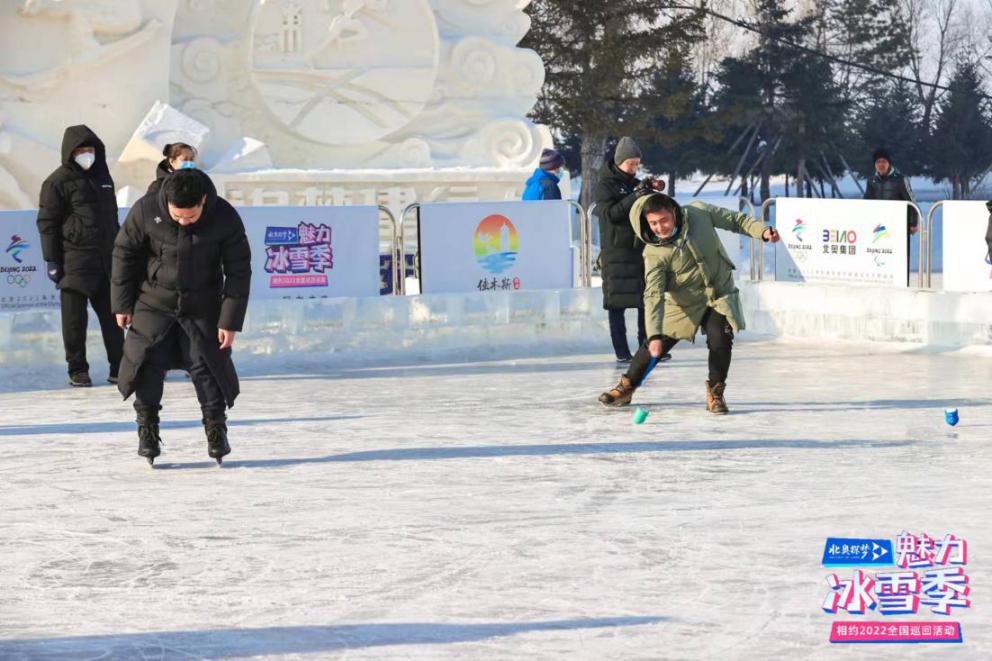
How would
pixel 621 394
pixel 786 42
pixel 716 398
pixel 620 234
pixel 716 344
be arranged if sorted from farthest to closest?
1. pixel 786 42
2. pixel 620 234
3. pixel 621 394
4. pixel 716 398
5. pixel 716 344

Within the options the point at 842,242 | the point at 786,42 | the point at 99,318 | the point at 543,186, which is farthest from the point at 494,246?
the point at 786,42

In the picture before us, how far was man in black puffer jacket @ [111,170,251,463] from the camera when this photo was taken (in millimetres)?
7781

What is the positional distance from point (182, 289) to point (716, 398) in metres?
3.31

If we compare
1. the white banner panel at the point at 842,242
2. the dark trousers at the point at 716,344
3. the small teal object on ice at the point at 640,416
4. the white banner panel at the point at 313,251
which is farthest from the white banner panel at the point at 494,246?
the small teal object on ice at the point at 640,416

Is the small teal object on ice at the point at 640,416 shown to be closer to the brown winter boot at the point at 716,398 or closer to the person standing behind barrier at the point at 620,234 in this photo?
the brown winter boot at the point at 716,398

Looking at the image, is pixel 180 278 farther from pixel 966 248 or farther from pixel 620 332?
pixel 966 248

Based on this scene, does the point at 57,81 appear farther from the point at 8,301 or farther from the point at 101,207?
the point at 101,207

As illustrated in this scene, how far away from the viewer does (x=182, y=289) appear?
7812mm

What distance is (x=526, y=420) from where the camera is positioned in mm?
9703

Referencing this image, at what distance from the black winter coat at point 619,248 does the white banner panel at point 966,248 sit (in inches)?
120

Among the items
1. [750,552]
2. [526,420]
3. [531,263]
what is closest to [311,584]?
[750,552]

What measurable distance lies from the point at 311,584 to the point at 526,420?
402cm

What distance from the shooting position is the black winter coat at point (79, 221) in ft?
35.8

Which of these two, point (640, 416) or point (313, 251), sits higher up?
point (313, 251)
